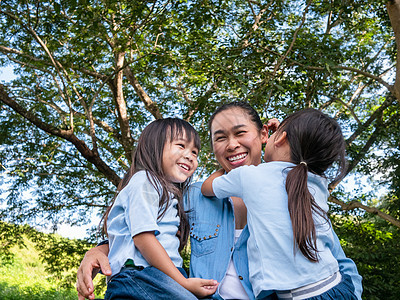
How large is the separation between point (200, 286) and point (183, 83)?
6871 mm

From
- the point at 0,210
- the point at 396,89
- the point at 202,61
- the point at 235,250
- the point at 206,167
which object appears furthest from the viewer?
the point at 0,210

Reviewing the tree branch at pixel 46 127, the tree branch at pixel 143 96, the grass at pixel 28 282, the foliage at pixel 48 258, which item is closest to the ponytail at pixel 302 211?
the tree branch at pixel 46 127

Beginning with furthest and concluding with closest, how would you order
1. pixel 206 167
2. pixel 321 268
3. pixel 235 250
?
1. pixel 206 167
2. pixel 235 250
3. pixel 321 268

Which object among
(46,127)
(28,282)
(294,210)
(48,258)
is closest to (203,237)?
(294,210)

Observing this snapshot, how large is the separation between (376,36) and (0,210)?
27.0 feet

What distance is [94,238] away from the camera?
28.3 ft

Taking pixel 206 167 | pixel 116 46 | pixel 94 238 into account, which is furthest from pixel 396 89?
pixel 94 238

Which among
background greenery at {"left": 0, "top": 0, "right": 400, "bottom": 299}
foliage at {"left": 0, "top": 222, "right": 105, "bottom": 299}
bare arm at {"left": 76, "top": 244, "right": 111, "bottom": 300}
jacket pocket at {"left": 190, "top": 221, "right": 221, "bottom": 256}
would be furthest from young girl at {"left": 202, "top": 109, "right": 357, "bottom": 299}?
foliage at {"left": 0, "top": 222, "right": 105, "bottom": 299}

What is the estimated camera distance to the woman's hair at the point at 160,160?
5.68ft

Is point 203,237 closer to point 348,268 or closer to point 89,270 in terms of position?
point 89,270

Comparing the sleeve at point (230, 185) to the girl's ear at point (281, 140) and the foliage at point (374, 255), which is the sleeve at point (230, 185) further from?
the foliage at point (374, 255)

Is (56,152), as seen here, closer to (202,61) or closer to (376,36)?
(202,61)

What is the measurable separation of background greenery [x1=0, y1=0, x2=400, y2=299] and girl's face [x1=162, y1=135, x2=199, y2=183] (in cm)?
299

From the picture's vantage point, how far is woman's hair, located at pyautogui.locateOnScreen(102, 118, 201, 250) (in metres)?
1.73
